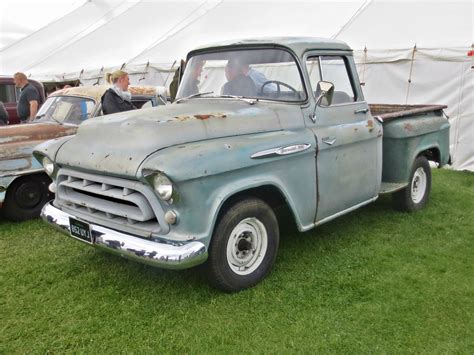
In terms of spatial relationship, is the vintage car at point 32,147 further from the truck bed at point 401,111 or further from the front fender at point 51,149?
the truck bed at point 401,111

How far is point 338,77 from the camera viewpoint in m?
4.72

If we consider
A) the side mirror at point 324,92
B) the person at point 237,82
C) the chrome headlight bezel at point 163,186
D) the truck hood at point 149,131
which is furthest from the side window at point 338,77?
the chrome headlight bezel at point 163,186

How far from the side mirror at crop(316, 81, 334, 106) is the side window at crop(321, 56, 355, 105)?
26 centimetres

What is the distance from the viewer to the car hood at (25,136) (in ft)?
17.6

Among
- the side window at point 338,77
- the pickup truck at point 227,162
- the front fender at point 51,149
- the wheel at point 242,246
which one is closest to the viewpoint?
the pickup truck at point 227,162

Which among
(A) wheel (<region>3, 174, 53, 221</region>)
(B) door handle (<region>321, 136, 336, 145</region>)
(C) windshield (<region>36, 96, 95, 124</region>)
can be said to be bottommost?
(A) wheel (<region>3, 174, 53, 221</region>)

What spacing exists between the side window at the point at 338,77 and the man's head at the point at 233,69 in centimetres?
82

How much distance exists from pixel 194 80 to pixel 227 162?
5.51 feet

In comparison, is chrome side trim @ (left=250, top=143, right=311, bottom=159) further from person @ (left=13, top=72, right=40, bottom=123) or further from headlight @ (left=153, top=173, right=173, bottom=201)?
person @ (left=13, top=72, right=40, bottom=123)

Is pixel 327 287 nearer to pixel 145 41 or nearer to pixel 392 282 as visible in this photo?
pixel 392 282

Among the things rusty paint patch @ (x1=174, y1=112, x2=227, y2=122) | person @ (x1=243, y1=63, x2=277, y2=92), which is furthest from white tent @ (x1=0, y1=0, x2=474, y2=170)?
rusty paint patch @ (x1=174, y1=112, x2=227, y2=122)

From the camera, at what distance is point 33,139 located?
563 cm

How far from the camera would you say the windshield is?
6273mm

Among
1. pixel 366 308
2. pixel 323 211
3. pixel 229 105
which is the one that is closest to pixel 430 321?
pixel 366 308
